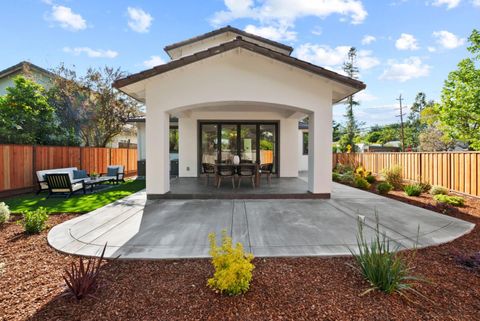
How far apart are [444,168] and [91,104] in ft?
63.0

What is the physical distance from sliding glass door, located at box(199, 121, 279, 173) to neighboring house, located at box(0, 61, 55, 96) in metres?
11.7

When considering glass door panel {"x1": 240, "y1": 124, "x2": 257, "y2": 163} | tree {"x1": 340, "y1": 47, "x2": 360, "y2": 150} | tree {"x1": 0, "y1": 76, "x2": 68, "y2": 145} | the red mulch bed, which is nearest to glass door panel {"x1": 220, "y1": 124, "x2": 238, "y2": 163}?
glass door panel {"x1": 240, "y1": 124, "x2": 257, "y2": 163}

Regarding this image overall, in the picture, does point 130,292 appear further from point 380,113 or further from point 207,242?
point 380,113

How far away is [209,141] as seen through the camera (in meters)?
12.0

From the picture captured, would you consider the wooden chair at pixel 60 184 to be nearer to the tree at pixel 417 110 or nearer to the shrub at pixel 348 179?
the shrub at pixel 348 179

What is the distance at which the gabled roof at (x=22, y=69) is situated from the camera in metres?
15.5

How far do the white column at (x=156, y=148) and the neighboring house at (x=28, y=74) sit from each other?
42.0 ft

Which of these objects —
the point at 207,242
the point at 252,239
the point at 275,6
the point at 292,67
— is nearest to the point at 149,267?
the point at 207,242

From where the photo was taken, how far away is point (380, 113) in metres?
93.4

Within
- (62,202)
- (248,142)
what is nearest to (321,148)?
(248,142)

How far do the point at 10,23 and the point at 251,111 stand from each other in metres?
11.5

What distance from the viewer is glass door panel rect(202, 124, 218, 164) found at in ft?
39.3

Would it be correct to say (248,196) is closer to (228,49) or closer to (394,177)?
(228,49)

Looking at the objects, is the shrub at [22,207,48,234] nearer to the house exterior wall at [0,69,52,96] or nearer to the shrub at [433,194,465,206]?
the shrub at [433,194,465,206]
